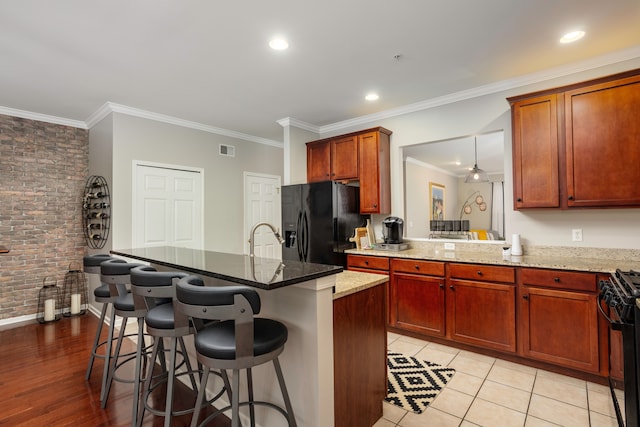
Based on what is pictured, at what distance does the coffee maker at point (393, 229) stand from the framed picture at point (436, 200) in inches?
69.7

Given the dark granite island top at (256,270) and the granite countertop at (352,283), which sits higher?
the dark granite island top at (256,270)

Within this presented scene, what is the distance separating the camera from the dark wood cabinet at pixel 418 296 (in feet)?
10.4

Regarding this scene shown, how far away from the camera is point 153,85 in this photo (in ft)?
10.8

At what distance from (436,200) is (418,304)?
2960 mm

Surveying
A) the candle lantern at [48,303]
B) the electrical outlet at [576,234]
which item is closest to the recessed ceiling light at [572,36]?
the electrical outlet at [576,234]

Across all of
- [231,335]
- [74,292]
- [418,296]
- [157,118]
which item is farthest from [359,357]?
[74,292]

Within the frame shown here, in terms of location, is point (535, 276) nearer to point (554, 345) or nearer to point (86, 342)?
point (554, 345)

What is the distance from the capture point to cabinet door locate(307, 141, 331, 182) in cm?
444

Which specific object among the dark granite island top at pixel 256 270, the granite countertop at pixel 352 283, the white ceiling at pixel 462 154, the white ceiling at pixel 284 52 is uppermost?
the white ceiling at pixel 284 52

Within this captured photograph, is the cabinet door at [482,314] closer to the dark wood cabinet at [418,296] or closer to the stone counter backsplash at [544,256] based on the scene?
the dark wood cabinet at [418,296]

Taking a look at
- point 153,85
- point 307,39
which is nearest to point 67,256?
point 153,85

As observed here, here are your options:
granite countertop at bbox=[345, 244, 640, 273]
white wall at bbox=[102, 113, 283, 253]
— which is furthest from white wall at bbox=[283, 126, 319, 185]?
granite countertop at bbox=[345, 244, 640, 273]

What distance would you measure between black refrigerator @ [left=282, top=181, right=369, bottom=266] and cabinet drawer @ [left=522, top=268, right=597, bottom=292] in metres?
1.95

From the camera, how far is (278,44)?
8.40 feet
